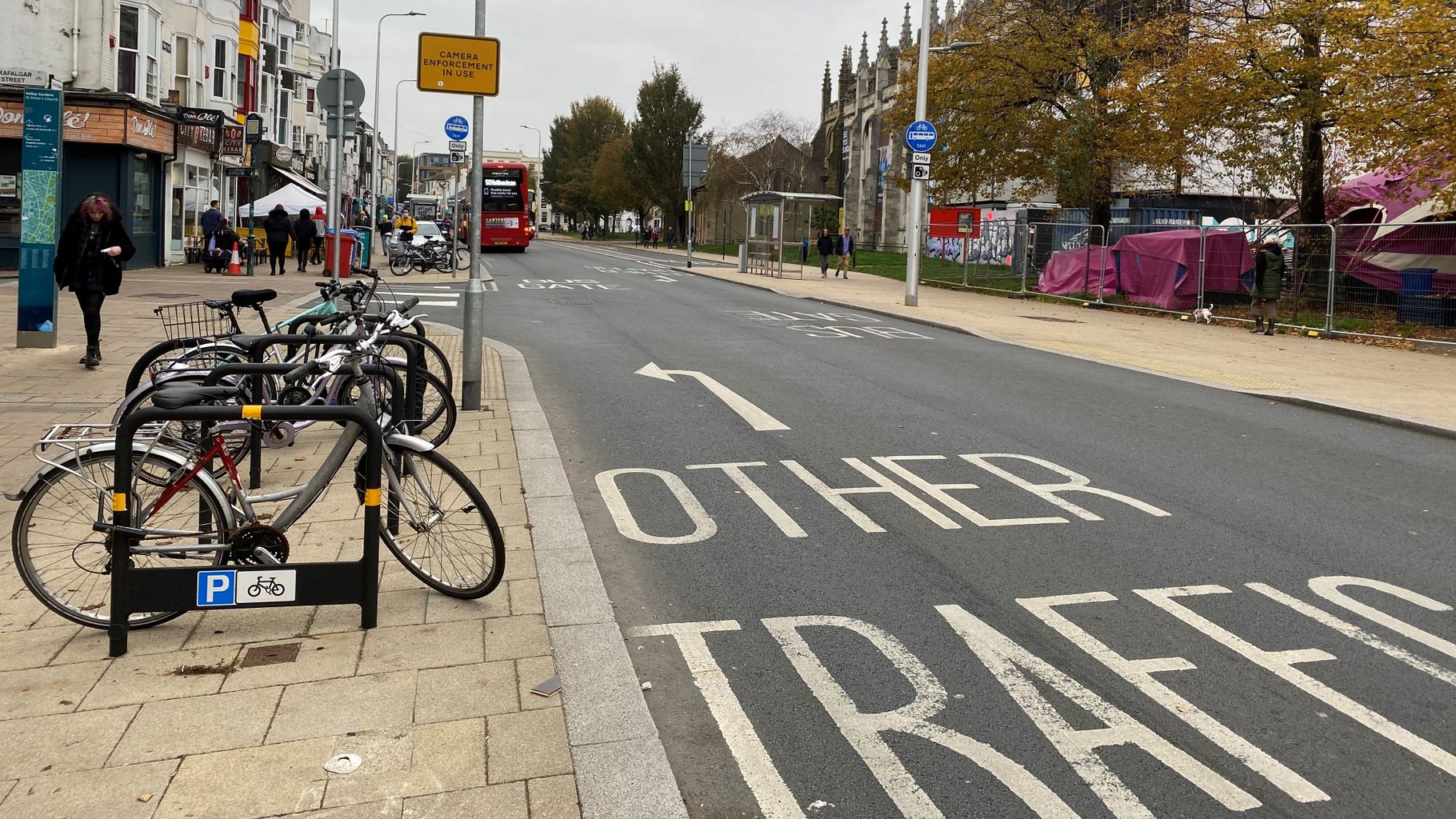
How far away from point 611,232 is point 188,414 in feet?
349

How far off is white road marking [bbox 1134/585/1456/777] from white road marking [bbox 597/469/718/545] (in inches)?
88.0

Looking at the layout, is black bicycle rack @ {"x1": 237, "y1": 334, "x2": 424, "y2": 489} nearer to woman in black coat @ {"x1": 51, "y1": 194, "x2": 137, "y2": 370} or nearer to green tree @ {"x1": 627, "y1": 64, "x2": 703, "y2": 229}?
woman in black coat @ {"x1": 51, "y1": 194, "x2": 137, "y2": 370}

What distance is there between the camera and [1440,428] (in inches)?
407

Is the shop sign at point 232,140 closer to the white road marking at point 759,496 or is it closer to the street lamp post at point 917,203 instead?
the street lamp post at point 917,203

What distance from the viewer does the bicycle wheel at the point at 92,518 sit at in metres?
4.62

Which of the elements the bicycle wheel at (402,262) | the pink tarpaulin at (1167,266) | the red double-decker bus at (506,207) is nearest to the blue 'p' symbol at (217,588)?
the pink tarpaulin at (1167,266)

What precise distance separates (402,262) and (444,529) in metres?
28.1

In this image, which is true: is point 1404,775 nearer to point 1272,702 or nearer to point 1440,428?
point 1272,702

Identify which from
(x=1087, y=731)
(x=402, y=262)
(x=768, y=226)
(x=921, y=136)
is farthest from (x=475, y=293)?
(x=768, y=226)

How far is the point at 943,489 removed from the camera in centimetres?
755

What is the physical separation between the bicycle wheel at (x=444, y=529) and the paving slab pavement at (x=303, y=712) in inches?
4.5

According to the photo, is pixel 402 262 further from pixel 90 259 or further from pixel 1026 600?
Answer: pixel 1026 600

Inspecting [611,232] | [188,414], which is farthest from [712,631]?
[611,232]

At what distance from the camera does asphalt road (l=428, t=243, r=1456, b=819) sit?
3756 millimetres
